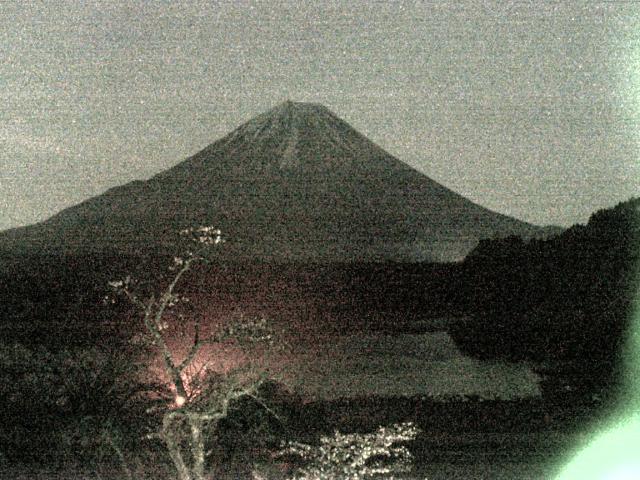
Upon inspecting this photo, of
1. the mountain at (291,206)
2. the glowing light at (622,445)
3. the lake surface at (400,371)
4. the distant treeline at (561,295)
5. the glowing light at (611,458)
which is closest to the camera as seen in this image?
the glowing light at (611,458)

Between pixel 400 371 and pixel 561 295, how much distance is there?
382 cm

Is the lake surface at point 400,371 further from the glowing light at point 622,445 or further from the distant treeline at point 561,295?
the glowing light at point 622,445

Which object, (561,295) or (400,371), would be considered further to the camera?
(561,295)

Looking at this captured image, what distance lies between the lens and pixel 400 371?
604 inches

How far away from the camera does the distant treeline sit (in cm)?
1462

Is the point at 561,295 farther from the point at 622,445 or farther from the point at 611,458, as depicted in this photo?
the point at 611,458

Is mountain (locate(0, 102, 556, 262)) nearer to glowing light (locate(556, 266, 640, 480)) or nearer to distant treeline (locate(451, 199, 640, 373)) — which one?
distant treeline (locate(451, 199, 640, 373))

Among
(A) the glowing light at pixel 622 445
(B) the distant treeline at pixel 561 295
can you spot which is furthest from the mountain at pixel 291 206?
(A) the glowing light at pixel 622 445

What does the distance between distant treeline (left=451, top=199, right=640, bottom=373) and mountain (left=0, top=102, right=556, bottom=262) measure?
11318 millimetres

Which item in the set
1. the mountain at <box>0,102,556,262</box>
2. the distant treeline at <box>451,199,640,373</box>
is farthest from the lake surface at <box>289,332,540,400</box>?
the mountain at <box>0,102,556,262</box>

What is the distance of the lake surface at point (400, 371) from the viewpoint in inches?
562

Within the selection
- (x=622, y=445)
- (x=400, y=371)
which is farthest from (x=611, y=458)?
(x=400, y=371)

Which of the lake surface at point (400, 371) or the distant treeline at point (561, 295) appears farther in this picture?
the distant treeline at point (561, 295)

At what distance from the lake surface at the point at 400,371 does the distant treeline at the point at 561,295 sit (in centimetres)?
60
